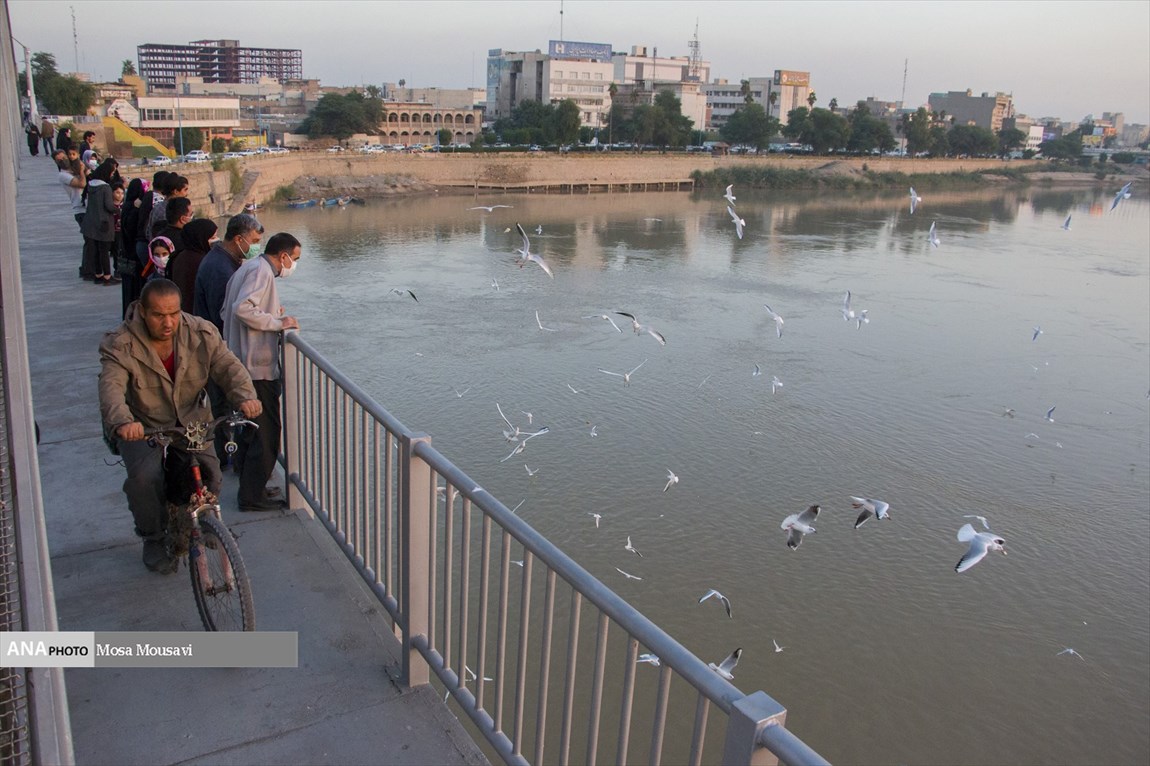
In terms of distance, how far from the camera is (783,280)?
2588 centimetres

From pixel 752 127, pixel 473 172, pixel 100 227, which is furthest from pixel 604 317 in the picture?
pixel 752 127

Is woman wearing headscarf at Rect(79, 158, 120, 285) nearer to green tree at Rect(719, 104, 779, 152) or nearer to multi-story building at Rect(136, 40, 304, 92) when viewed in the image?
green tree at Rect(719, 104, 779, 152)

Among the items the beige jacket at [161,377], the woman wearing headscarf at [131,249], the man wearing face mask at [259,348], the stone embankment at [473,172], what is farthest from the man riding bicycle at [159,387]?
the stone embankment at [473,172]

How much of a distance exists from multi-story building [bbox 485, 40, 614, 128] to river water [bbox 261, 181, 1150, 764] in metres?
66.7

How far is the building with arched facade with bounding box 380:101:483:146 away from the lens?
82.4 m

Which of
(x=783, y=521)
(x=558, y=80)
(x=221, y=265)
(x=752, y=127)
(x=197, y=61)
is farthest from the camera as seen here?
(x=197, y=61)

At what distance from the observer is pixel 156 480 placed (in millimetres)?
3293

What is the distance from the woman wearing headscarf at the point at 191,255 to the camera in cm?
486

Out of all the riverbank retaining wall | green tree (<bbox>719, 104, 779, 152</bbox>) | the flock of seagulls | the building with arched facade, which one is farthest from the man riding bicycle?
the building with arched facade

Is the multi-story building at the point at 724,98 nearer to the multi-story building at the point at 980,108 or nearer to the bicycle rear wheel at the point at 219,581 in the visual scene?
the multi-story building at the point at 980,108

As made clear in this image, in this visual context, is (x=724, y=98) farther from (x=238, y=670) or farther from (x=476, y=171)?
(x=238, y=670)

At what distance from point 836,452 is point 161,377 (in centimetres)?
1066

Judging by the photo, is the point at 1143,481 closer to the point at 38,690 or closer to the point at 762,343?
the point at 762,343

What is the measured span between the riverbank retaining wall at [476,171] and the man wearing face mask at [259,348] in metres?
29.0
